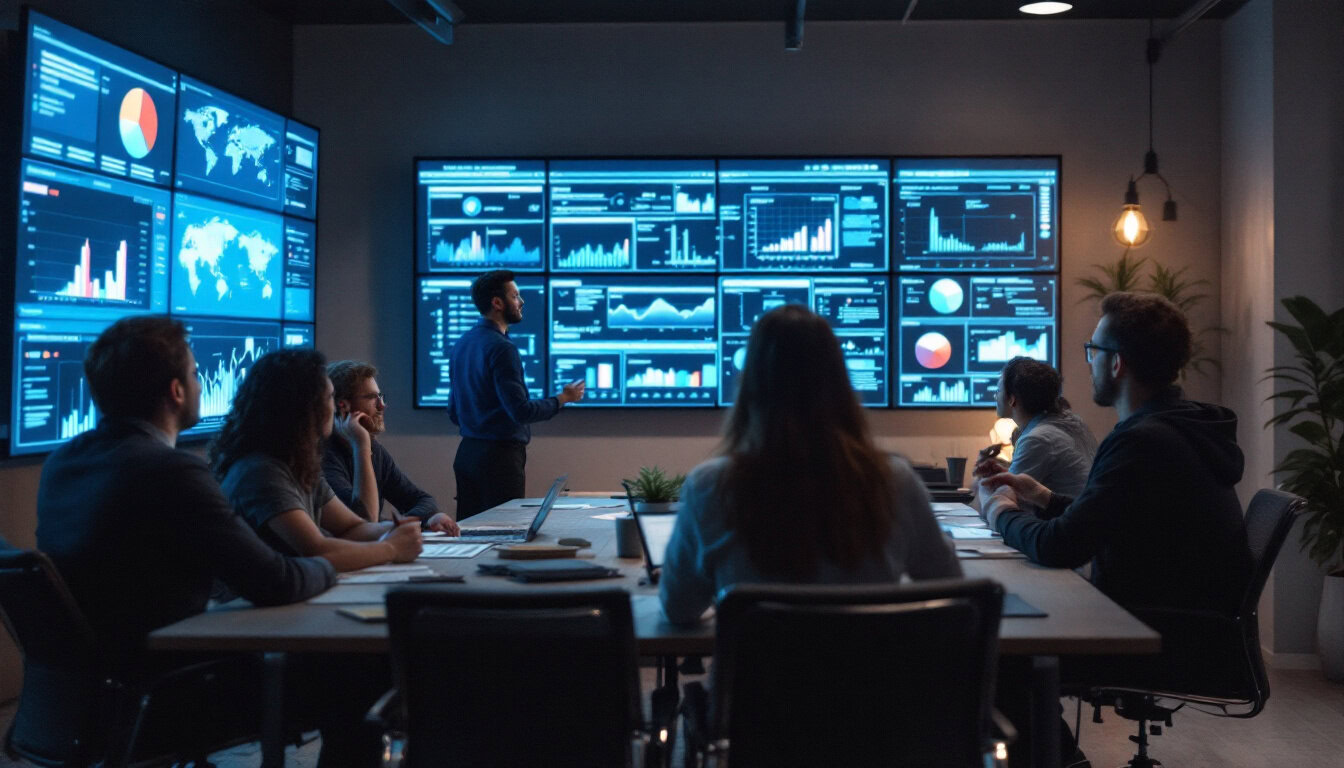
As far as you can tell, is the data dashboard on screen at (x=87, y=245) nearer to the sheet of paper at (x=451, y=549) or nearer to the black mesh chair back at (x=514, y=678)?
the sheet of paper at (x=451, y=549)

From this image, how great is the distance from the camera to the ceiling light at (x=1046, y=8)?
568cm

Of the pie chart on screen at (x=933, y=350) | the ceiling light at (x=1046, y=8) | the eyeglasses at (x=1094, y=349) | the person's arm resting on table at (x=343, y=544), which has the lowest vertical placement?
the person's arm resting on table at (x=343, y=544)

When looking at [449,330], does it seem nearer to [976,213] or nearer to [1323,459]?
[976,213]

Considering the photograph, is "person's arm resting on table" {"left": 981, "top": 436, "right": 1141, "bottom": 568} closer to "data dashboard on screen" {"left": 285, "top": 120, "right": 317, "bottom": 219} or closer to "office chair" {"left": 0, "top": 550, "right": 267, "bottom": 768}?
"office chair" {"left": 0, "top": 550, "right": 267, "bottom": 768}

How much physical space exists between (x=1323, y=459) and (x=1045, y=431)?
6.43 feet

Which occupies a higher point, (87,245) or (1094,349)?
(87,245)

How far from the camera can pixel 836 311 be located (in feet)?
19.6

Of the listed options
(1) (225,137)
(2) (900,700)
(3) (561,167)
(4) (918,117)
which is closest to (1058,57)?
(4) (918,117)

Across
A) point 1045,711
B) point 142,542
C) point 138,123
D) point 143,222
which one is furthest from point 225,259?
point 1045,711

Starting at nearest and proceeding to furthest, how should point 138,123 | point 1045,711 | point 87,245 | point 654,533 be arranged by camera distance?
point 1045,711 → point 654,533 → point 87,245 → point 138,123

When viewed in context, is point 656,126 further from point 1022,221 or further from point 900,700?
point 900,700

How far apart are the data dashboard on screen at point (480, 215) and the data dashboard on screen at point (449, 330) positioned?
0.09 meters

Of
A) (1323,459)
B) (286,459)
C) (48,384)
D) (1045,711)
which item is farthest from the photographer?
(1323,459)

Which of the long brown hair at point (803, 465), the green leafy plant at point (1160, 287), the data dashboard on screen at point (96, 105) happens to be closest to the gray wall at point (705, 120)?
the green leafy plant at point (1160, 287)
